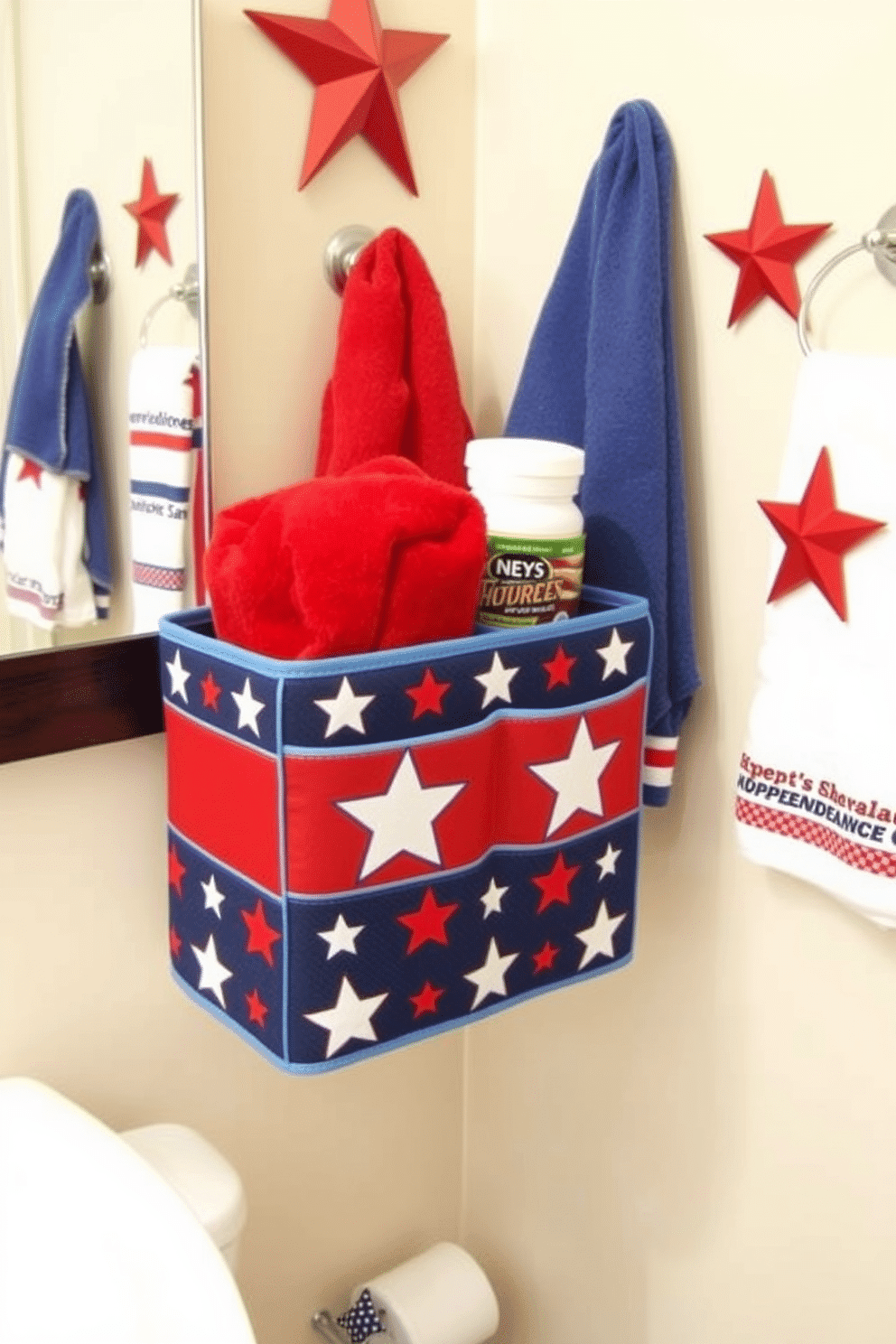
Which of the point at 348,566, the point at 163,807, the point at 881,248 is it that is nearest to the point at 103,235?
the point at 348,566

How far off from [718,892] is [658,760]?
0.13 meters

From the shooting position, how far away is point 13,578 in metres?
0.91

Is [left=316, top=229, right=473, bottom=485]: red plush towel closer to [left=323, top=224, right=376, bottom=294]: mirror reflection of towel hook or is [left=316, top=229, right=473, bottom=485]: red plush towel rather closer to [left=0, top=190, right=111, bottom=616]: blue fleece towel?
[left=323, top=224, right=376, bottom=294]: mirror reflection of towel hook

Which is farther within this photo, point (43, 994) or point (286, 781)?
point (43, 994)

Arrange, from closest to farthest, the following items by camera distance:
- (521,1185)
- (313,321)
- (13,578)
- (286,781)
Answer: (286,781)
(13,578)
(313,321)
(521,1185)

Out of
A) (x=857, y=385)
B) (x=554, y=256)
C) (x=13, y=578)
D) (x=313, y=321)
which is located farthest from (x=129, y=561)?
(x=857, y=385)

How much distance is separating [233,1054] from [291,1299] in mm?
291

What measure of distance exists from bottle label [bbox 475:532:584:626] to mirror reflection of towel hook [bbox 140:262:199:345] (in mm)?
306

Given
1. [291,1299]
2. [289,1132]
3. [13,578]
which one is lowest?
[291,1299]

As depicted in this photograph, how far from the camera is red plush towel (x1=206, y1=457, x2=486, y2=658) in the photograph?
0.80m

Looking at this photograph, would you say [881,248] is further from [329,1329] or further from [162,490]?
[329,1329]

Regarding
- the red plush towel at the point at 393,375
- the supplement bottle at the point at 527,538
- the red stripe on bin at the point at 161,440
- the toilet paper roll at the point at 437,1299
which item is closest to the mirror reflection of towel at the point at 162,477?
the red stripe on bin at the point at 161,440

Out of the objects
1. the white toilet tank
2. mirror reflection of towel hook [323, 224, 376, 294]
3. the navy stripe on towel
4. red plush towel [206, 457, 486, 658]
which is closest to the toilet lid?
the white toilet tank

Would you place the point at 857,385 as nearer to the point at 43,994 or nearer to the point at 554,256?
the point at 554,256
